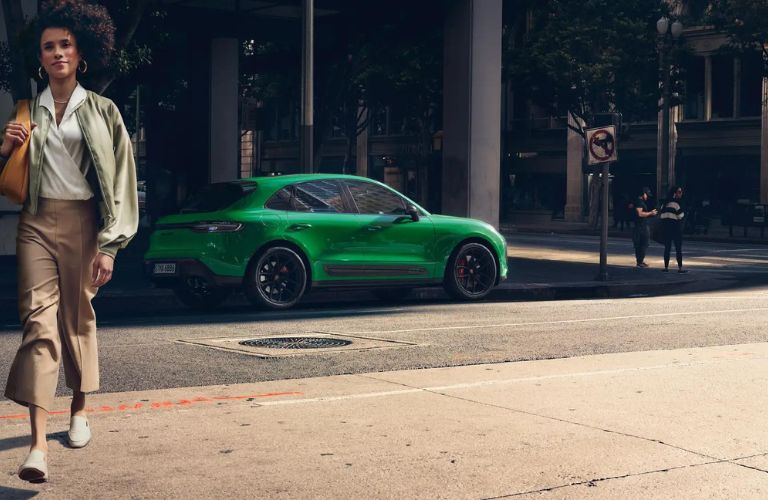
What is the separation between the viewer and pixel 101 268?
5.19m

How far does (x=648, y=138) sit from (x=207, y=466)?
4662 cm

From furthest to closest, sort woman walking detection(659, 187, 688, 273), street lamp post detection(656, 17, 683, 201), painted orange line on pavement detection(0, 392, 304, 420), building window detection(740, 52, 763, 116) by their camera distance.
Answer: building window detection(740, 52, 763, 116)
street lamp post detection(656, 17, 683, 201)
woman walking detection(659, 187, 688, 273)
painted orange line on pavement detection(0, 392, 304, 420)

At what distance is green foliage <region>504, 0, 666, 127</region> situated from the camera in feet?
142

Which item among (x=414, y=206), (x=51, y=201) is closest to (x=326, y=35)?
(x=414, y=206)

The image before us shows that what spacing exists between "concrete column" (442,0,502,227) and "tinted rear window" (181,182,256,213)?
749 cm

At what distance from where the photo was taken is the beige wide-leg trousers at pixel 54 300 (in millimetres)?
4949

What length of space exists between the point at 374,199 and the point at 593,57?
3102 centimetres

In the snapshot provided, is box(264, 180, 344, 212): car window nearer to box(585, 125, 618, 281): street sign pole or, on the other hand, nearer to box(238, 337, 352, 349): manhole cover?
box(238, 337, 352, 349): manhole cover

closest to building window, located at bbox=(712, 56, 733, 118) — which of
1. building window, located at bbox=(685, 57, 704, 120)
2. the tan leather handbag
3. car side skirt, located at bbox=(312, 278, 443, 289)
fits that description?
building window, located at bbox=(685, 57, 704, 120)

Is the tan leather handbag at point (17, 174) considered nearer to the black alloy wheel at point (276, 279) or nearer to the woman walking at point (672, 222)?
the black alloy wheel at point (276, 279)

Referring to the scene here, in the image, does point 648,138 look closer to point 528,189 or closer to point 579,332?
point 528,189

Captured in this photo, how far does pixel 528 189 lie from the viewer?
55.8 m

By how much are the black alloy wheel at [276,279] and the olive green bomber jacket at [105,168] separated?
7975 millimetres

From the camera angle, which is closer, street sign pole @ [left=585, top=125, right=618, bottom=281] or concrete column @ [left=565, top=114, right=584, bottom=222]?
street sign pole @ [left=585, top=125, right=618, bottom=281]
